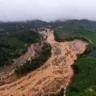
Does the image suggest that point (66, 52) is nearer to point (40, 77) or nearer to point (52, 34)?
point (40, 77)

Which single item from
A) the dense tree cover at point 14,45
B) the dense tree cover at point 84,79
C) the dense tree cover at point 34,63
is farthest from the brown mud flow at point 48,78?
the dense tree cover at point 14,45

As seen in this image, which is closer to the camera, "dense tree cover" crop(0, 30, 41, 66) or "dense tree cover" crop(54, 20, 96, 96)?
"dense tree cover" crop(54, 20, 96, 96)

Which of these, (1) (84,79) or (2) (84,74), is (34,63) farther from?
(1) (84,79)

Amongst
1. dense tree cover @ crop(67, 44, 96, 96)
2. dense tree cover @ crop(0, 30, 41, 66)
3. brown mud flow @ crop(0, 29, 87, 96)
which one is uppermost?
dense tree cover @ crop(0, 30, 41, 66)

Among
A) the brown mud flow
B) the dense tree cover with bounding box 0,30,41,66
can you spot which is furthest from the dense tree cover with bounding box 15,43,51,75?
the dense tree cover with bounding box 0,30,41,66

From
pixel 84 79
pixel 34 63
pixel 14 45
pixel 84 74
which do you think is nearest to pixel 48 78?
pixel 34 63

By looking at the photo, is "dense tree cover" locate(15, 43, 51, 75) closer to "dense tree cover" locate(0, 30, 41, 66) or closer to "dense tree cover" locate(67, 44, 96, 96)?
"dense tree cover" locate(0, 30, 41, 66)

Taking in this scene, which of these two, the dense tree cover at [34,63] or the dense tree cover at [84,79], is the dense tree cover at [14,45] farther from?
the dense tree cover at [84,79]

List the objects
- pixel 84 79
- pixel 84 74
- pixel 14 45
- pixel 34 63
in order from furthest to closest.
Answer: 1. pixel 14 45
2. pixel 34 63
3. pixel 84 74
4. pixel 84 79

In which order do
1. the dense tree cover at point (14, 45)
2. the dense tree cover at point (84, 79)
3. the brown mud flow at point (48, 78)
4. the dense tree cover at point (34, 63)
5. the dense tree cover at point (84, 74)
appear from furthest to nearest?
the dense tree cover at point (14, 45) < the dense tree cover at point (34, 63) < the brown mud flow at point (48, 78) < the dense tree cover at point (84, 74) < the dense tree cover at point (84, 79)
